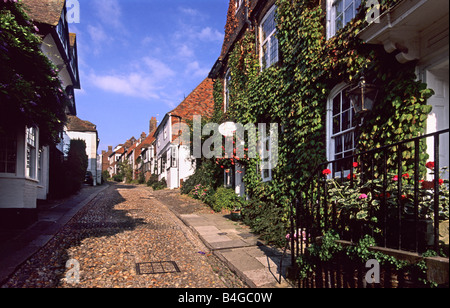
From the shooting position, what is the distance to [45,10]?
42.9ft

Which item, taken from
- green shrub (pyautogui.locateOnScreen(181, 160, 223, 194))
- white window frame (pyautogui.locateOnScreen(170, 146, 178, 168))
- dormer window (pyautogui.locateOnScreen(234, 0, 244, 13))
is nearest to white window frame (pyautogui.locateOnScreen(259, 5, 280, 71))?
dormer window (pyautogui.locateOnScreen(234, 0, 244, 13))

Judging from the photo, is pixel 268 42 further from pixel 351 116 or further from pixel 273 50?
pixel 351 116

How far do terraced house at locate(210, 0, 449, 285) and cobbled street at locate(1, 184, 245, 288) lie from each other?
1.68 metres

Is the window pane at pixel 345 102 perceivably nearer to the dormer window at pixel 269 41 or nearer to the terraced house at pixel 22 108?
the dormer window at pixel 269 41

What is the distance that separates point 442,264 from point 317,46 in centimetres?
576

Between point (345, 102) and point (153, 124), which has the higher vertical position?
point (153, 124)

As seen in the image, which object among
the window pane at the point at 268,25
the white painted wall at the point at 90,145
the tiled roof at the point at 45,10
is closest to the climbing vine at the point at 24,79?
the tiled roof at the point at 45,10

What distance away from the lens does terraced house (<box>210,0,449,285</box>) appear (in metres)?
3.21

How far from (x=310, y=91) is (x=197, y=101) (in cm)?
1762

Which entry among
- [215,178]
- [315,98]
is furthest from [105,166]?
[315,98]

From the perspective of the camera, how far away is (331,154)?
22.3 feet

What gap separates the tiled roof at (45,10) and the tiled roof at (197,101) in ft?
36.4
